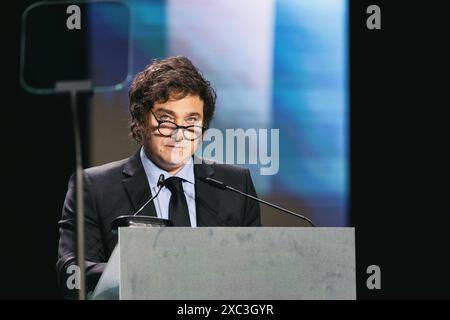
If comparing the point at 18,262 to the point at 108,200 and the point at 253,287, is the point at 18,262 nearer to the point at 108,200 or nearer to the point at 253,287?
the point at 108,200

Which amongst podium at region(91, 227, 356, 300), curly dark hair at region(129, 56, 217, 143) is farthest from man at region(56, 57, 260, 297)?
podium at region(91, 227, 356, 300)

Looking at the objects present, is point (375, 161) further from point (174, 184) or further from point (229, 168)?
point (174, 184)

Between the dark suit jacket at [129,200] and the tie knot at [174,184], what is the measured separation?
0.22ft

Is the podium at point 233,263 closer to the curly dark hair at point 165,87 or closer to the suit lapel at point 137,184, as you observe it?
the suit lapel at point 137,184

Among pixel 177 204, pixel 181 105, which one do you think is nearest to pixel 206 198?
pixel 177 204

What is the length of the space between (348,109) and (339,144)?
160 millimetres

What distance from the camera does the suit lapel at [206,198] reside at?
3449mm

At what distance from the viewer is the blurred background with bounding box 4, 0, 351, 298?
3.54m

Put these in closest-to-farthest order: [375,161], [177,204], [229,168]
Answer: [177,204] < [229,168] < [375,161]

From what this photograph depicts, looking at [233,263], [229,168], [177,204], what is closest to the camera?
[233,263]

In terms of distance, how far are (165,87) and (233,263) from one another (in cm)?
132

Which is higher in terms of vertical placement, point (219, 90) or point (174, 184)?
point (219, 90)

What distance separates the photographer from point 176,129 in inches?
136

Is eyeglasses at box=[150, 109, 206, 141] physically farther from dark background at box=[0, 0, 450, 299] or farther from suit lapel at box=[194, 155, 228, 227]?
dark background at box=[0, 0, 450, 299]
